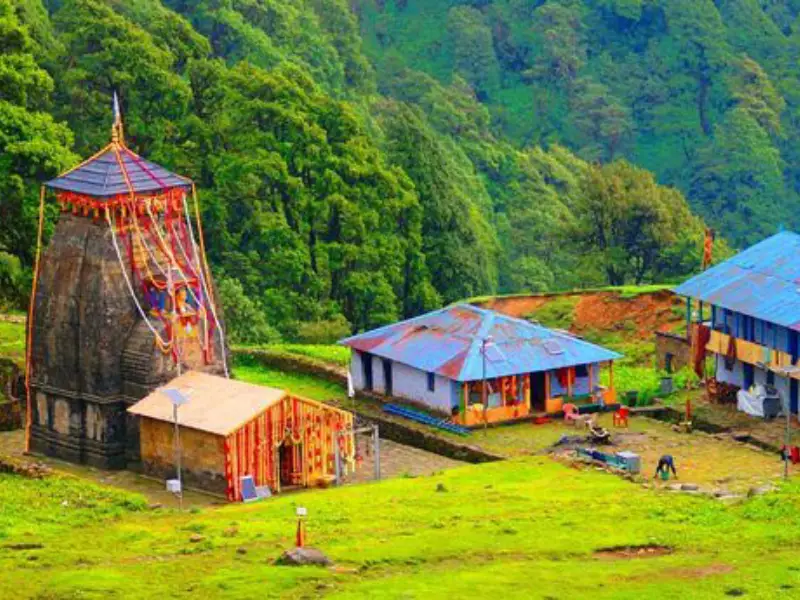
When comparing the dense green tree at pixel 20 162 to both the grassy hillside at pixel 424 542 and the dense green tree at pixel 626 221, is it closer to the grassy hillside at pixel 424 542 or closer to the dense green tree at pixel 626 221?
the grassy hillside at pixel 424 542

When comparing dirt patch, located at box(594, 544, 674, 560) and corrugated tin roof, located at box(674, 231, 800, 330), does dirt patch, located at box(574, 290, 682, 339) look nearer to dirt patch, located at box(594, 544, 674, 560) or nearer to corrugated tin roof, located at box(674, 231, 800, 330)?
corrugated tin roof, located at box(674, 231, 800, 330)

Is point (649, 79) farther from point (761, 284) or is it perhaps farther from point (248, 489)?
point (248, 489)

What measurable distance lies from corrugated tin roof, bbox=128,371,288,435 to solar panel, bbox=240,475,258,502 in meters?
1.61

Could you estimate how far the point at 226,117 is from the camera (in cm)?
10612

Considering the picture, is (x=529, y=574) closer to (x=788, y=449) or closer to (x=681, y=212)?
(x=788, y=449)

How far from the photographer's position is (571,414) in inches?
3115

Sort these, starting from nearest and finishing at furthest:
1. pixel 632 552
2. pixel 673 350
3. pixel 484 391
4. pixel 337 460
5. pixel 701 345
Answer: pixel 632 552 < pixel 337 460 < pixel 484 391 < pixel 701 345 < pixel 673 350

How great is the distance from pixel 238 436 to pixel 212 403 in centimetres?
215

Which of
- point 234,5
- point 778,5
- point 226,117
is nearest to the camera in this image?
point 226,117

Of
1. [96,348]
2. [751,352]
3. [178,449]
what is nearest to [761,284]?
[751,352]

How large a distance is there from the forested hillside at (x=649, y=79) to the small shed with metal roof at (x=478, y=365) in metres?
76.6

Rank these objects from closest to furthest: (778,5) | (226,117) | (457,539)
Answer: (457,539), (226,117), (778,5)

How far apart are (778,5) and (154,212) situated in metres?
112

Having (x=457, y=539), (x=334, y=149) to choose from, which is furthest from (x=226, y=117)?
(x=457, y=539)
